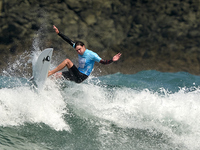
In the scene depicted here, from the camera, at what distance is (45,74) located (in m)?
6.17

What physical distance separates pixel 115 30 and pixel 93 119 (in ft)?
24.3

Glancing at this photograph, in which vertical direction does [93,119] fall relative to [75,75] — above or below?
below

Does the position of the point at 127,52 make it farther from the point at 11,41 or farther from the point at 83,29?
the point at 11,41

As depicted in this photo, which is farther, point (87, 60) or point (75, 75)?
point (75, 75)

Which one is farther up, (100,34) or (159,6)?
(159,6)

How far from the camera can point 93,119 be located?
6.23 m

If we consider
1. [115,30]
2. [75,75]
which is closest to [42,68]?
[75,75]

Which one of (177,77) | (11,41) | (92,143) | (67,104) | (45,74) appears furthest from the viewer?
(177,77)

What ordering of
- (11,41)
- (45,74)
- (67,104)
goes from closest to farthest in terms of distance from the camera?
(45,74) < (67,104) < (11,41)

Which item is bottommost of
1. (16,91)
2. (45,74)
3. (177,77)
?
(177,77)

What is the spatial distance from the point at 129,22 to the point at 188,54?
3.32m

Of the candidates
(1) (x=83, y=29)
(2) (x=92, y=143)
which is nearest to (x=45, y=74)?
(2) (x=92, y=143)

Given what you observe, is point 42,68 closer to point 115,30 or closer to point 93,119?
point 93,119

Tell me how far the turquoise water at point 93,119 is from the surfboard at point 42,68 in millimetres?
210
